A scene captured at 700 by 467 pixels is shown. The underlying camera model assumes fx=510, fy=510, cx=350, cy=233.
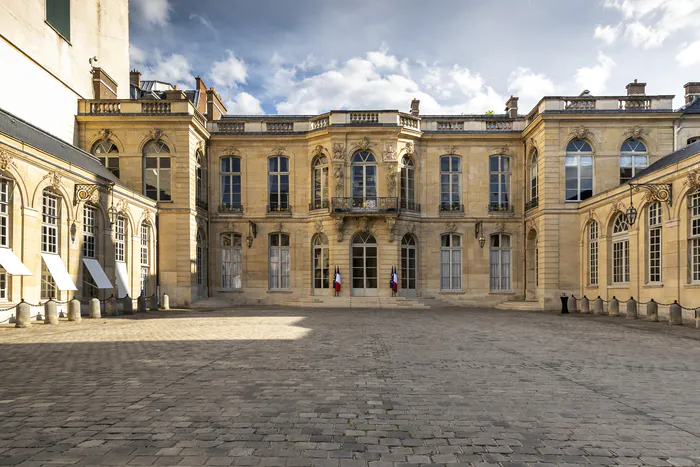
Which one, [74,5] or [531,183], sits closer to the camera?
[74,5]

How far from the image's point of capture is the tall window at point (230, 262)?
27531 mm

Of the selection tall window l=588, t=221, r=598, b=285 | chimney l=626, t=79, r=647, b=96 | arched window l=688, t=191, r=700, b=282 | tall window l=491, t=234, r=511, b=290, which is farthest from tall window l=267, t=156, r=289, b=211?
chimney l=626, t=79, r=647, b=96

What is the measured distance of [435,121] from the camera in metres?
27.3

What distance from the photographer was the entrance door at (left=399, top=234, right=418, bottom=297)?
26641 millimetres

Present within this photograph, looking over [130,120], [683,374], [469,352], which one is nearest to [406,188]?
[130,120]

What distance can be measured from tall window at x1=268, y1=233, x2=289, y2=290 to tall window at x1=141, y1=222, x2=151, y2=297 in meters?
6.50

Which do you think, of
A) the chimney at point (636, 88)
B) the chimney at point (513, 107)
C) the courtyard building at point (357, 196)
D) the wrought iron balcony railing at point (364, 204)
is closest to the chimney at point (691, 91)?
the courtyard building at point (357, 196)

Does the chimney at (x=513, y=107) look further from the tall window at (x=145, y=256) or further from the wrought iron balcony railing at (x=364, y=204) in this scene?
the tall window at (x=145, y=256)

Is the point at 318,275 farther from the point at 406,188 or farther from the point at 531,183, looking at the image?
the point at 531,183

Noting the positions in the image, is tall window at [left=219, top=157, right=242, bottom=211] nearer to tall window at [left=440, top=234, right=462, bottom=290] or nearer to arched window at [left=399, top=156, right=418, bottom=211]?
arched window at [left=399, top=156, right=418, bottom=211]

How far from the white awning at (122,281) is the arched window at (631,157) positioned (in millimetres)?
22771

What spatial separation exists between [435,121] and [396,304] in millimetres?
10135

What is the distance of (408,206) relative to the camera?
26641 millimetres

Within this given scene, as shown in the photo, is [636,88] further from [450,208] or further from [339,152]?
[339,152]
